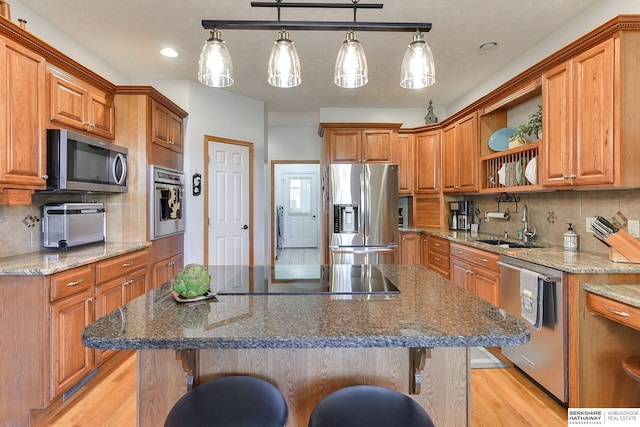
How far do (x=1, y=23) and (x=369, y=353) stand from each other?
258 cm

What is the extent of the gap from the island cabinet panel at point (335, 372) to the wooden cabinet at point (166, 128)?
8.26 feet

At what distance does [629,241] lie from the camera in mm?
1961

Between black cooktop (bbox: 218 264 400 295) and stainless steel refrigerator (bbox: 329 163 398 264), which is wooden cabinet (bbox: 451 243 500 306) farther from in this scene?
black cooktop (bbox: 218 264 400 295)

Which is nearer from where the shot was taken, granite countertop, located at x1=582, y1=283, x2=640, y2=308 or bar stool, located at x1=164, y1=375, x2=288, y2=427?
bar stool, located at x1=164, y1=375, x2=288, y2=427

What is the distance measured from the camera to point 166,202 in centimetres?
332

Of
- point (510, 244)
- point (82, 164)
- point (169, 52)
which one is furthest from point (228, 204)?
point (510, 244)

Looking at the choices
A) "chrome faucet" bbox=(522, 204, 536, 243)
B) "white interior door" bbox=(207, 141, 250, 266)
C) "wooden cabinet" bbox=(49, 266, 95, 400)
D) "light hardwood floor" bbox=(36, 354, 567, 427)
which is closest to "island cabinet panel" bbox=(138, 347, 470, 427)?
"light hardwood floor" bbox=(36, 354, 567, 427)

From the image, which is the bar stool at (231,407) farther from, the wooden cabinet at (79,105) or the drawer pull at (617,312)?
the wooden cabinet at (79,105)

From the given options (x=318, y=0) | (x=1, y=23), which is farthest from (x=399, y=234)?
(x=1, y=23)

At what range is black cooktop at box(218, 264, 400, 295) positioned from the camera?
52.5 inches

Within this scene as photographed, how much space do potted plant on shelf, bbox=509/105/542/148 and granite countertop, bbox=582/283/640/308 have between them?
1.37 m

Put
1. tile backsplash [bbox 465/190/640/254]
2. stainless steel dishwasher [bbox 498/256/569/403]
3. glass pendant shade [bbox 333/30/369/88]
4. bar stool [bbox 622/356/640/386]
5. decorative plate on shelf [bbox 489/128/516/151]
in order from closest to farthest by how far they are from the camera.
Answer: glass pendant shade [bbox 333/30/369/88], bar stool [bbox 622/356/640/386], stainless steel dishwasher [bbox 498/256/569/403], tile backsplash [bbox 465/190/640/254], decorative plate on shelf [bbox 489/128/516/151]

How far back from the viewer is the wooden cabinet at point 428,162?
174 inches

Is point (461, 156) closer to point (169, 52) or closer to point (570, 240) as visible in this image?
point (570, 240)
